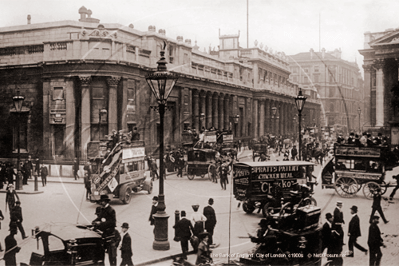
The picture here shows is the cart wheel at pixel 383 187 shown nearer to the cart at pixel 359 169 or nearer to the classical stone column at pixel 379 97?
the cart at pixel 359 169

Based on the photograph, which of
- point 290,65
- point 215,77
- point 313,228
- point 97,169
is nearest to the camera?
point 313,228

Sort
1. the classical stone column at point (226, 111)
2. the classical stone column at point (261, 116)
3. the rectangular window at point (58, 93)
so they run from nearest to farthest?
the rectangular window at point (58, 93) < the classical stone column at point (226, 111) < the classical stone column at point (261, 116)

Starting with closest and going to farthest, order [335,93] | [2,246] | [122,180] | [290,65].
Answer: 1. [2,246]
2. [122,180]
3. [335,93]
4. [290,65]

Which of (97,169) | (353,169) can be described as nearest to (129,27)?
(97,169)

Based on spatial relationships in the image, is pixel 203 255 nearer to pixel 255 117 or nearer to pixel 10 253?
pixel 10 253

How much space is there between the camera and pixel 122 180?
1786 centimetres

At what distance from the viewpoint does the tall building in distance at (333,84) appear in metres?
37.1

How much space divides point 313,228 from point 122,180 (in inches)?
401

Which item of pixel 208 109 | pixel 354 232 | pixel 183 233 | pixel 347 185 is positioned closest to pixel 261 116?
pixel 208 109

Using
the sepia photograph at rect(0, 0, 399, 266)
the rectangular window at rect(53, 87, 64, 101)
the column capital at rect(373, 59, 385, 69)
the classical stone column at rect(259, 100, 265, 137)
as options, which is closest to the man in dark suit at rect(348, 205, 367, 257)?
the sepia photograph at rect(0, 0, 399, 266)

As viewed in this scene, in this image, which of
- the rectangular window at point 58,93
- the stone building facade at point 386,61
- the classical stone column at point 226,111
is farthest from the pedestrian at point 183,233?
the classical stone column at point 226,111

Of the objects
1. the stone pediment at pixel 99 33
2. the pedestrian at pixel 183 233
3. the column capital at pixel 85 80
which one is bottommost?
the pedestrian at pixel 183 233

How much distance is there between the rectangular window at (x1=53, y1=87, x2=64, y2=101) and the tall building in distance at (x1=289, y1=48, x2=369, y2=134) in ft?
69.0

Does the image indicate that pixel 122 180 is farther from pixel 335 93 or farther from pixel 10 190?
pixel 335 93
